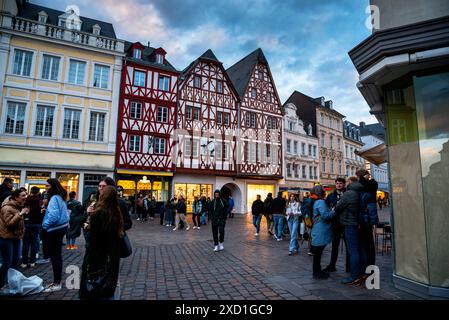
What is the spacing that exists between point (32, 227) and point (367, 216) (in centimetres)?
717

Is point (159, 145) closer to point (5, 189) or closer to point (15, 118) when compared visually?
point (15, 118)

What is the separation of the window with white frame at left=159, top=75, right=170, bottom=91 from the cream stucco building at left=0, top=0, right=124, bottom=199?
3.36 metres

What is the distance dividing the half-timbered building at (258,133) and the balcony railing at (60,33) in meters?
12.4

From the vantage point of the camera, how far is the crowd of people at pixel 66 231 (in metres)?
2.74

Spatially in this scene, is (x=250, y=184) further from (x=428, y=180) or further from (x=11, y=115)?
(x=428, y=180)

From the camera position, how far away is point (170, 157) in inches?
917

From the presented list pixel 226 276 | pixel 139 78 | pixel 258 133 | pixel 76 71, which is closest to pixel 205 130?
pixel 258 133

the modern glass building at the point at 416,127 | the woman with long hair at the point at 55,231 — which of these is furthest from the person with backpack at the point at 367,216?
the woman with long hair at the point at 55,231

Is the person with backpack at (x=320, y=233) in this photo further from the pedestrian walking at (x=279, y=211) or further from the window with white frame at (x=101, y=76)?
the window with white frame at (x=101, y=76)

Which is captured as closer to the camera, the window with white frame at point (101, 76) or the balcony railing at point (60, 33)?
the balcony railing at point (60, 33)

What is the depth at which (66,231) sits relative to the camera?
17.9ft
